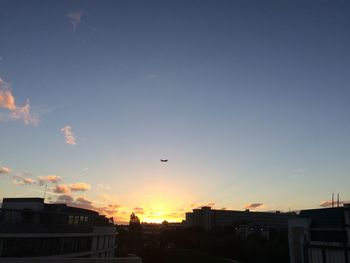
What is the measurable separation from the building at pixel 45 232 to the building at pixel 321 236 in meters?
37.2

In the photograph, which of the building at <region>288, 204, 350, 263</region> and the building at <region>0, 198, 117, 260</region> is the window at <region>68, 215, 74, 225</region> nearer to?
the building at <region>0, 198, 117, 260</region>

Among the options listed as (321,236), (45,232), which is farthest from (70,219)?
(321,236)

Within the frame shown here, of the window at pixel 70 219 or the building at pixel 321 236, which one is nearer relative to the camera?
the building at pixel 321 236

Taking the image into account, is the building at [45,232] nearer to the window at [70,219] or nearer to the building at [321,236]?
the window at [70,219]

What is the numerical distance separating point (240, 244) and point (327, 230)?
3361 inches

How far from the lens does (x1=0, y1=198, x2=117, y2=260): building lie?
50969 mm

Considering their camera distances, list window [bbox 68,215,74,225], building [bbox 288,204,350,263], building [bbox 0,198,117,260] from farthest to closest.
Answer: window [bbox 68,215,74,225] < building [bbox 0,198,117,260] < building [bbox 288,204,350,263]

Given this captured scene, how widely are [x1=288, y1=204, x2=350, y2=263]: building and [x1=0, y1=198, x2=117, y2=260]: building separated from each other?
37176mm

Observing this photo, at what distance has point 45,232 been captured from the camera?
55188mm

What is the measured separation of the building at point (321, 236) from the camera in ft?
140

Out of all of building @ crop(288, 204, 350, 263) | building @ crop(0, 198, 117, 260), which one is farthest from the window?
building @ crop(288, 204, 350, 263)

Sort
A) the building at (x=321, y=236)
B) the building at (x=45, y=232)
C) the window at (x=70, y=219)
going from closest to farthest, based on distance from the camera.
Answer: the building at (x=321, y=236)
the building at (x=45, y=232)
the window at (x=70, y=219)

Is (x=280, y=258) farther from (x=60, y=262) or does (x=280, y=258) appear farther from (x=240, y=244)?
(x=60, y=262)

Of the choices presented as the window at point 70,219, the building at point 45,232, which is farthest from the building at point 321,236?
the window at point 70,219
